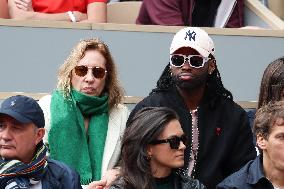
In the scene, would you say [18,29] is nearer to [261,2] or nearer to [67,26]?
[67,26]

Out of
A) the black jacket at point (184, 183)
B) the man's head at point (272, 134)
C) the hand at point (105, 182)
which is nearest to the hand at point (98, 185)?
the hand at point (105, 182)

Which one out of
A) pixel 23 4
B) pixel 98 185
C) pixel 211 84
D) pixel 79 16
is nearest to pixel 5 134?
pixel 98 185

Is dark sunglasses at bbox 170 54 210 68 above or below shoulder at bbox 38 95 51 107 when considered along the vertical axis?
above

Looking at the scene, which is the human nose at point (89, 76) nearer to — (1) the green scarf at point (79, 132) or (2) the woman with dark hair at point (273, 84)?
(1) the green scarf at point (79, 132)

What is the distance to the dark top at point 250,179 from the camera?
4566mm

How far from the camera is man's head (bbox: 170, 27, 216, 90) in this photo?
541cm

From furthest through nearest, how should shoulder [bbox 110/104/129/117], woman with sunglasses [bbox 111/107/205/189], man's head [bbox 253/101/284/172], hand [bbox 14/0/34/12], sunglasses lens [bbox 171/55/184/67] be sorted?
hand [bbox 14/0/34/12] < shoulder [bbox 110/104/129/117] < sunglasses lens [bbox 171/55/184/67] < man's head [bbox 253/101/284/172] < woman with sunglasses [bbox 111/107/205/189]

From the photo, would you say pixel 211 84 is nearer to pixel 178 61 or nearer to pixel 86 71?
pixel 178 61

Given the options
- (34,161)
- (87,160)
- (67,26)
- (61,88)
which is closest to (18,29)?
(67,26)

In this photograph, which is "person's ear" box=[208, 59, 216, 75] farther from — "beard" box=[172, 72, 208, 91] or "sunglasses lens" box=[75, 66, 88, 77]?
"sunglasses lens" box=[75, 66, 88, 77]

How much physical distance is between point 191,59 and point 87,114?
2.47ft

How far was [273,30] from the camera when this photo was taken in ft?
23.1

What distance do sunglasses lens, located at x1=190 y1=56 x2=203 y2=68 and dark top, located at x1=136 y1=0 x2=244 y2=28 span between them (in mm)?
1695

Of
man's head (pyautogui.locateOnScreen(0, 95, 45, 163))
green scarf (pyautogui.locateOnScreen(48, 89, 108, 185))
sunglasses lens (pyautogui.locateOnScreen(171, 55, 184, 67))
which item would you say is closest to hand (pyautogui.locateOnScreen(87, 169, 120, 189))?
green scarf (pyautogui.locateOnScreen(48, 89, 108, 185))
